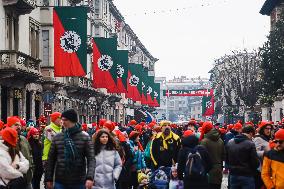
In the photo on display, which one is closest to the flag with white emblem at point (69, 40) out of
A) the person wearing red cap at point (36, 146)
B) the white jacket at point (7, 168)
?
the person wearing red cap at point (36, 146)

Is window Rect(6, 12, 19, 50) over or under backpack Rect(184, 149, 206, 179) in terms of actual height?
over

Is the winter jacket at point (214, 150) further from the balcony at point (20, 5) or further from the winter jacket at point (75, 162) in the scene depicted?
the balcony at point (20, 5)

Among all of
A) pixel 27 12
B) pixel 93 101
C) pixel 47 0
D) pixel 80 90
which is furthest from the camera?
pixel 93 101

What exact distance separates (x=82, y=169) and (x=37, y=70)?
87.9 feet

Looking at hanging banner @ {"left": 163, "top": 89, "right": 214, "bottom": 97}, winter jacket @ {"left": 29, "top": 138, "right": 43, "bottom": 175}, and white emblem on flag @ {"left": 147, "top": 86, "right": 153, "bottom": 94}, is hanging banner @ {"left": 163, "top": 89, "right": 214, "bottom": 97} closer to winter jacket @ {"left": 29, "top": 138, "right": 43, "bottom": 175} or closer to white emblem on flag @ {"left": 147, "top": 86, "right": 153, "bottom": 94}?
white emblem on flag @ {"left": 147, "top": 86, "right": 153, "bottom": 94}

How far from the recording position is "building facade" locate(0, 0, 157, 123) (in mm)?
31875

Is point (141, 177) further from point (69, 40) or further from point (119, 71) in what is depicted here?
point (119, 71)

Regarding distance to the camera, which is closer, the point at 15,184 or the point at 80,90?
the point at 15,184

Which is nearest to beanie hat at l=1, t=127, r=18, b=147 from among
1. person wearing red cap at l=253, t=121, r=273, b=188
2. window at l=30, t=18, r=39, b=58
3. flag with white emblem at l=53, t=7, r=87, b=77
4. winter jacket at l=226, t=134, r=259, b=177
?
winter jacket at l=226, t=134, r=259, b=177

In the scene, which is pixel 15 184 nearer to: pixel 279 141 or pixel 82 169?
pixel 82 169

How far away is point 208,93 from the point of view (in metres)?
96.5

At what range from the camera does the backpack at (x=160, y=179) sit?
13602 millimetres

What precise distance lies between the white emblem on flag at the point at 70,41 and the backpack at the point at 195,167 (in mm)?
14655

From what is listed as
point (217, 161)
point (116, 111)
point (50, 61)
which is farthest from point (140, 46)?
point (217, 161)
